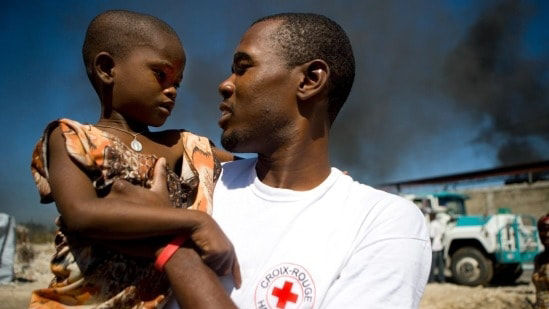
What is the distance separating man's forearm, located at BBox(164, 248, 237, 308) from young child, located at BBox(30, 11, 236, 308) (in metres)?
0.05

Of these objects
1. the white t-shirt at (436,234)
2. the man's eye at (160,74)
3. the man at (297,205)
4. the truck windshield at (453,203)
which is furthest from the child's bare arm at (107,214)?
the truck windshield at (453,203)

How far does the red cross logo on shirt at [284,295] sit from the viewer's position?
1572 mm

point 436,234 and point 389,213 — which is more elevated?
point 389,213

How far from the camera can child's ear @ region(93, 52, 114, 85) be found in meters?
1.92

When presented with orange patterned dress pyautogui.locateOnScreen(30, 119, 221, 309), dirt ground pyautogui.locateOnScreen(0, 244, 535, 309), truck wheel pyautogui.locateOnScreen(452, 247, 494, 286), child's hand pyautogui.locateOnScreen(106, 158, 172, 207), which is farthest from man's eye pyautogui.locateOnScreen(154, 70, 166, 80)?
truck wheel pyautogui.locateOnScreen(452, 247, 494, 286)

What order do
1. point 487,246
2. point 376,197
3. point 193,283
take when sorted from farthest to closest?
point 487,246 → point 376,197 → point 193,283

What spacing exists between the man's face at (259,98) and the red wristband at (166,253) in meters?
0.56

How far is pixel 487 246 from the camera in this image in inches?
507

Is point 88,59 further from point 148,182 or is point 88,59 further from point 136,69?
point 148,182

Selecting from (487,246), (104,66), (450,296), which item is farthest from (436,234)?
(104,66)

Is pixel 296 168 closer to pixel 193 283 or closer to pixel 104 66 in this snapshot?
pixel 193 283

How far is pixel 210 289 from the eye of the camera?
1.48 meters

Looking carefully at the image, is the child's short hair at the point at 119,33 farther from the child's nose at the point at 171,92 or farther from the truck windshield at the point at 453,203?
the truck windshield at the point at 453,203

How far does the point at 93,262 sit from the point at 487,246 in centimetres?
1288
